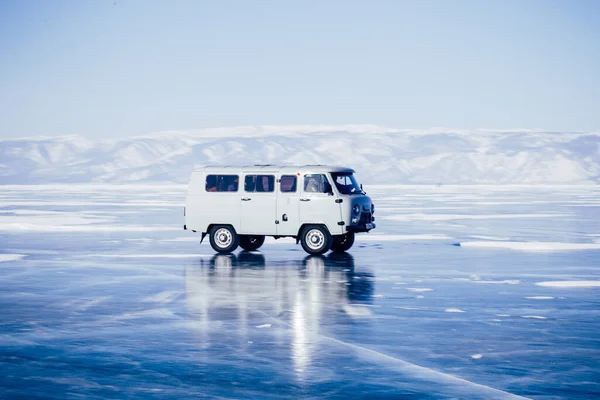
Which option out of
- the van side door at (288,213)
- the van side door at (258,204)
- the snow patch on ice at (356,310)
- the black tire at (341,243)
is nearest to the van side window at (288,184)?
the van side door at (288,213)

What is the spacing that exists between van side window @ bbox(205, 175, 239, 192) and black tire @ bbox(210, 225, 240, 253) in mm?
963

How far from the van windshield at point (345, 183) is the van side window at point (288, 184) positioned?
0.99 meters

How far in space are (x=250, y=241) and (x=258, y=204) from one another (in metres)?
2.14

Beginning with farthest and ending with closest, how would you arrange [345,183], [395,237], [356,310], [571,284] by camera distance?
[395,237], [345,183], [571,284], [356,310]

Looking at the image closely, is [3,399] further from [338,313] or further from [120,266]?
Answer: [120,266]

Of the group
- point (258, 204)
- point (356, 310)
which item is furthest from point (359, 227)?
point (356, 310)

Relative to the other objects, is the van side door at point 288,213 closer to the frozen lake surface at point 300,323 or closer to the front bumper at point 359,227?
the frozen lake surface at point 300,323

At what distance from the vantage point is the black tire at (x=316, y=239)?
23969 mm

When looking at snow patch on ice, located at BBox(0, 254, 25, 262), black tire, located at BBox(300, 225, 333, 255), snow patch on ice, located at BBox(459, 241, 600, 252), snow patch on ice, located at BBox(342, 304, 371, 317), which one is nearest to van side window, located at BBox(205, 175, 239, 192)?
black tire, located at BBox(300, 225, 333, 255)

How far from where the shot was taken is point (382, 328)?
1276 centimetres

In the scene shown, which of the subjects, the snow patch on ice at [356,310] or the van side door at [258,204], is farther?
the van side door at [258,204]

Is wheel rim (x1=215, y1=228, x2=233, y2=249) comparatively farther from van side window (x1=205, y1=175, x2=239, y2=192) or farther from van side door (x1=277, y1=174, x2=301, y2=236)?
van side door (x1=277, y1=174, x2=301, y2=236)

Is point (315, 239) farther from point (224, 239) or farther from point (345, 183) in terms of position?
point (224, 239)

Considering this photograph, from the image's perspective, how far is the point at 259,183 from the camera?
80.6ft
